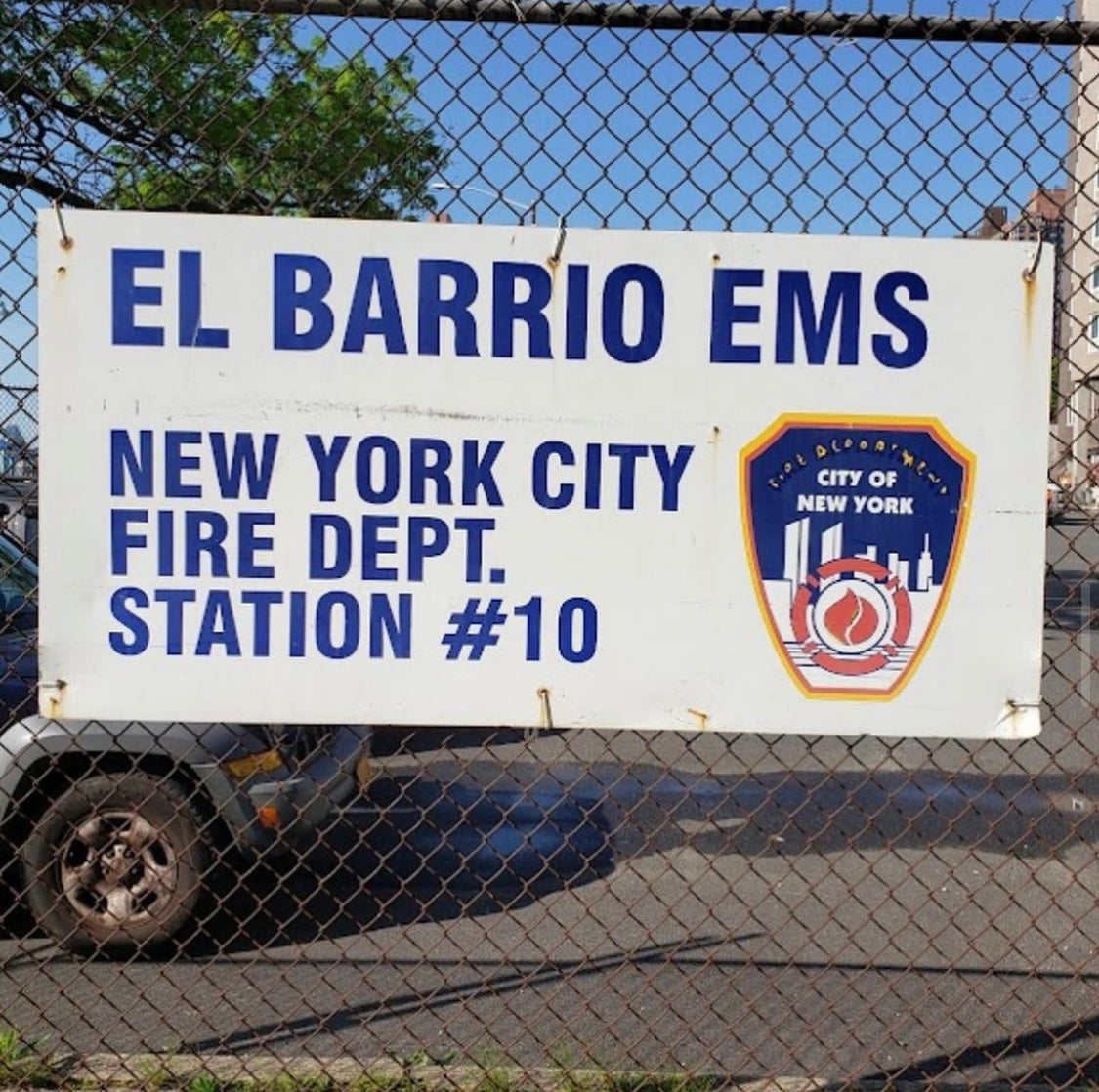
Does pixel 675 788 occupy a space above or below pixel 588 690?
below

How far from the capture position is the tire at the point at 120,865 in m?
4.16

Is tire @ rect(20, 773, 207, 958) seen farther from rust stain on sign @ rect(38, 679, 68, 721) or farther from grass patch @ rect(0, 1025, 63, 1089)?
rust stain on sign @ rect(38, 679, 68, 721)

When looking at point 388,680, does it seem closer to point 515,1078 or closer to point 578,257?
point 578,257

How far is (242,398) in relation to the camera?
2.54 meters

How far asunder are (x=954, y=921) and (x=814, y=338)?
3111 millimetres

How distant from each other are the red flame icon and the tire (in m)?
2.64

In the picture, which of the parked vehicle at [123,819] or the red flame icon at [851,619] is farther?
the parked vehicle at [123,819]

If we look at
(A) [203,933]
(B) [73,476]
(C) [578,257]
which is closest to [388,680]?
(B) [73,476]

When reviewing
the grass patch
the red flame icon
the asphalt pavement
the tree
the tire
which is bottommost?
the asphalt pavement

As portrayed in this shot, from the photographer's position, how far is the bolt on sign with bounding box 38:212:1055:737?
2537mm

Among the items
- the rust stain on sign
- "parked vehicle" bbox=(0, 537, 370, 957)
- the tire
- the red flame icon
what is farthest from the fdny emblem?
the tire

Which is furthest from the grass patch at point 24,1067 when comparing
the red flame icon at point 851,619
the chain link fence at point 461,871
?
the red flame icon at point 851,619

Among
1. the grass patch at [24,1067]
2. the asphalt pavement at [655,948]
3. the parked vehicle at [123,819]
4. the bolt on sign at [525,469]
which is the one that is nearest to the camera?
the bolt on sign at [525,469]

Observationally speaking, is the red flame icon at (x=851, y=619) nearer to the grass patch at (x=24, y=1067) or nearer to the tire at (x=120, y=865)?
the grass patch at (x=24, y=1067)
